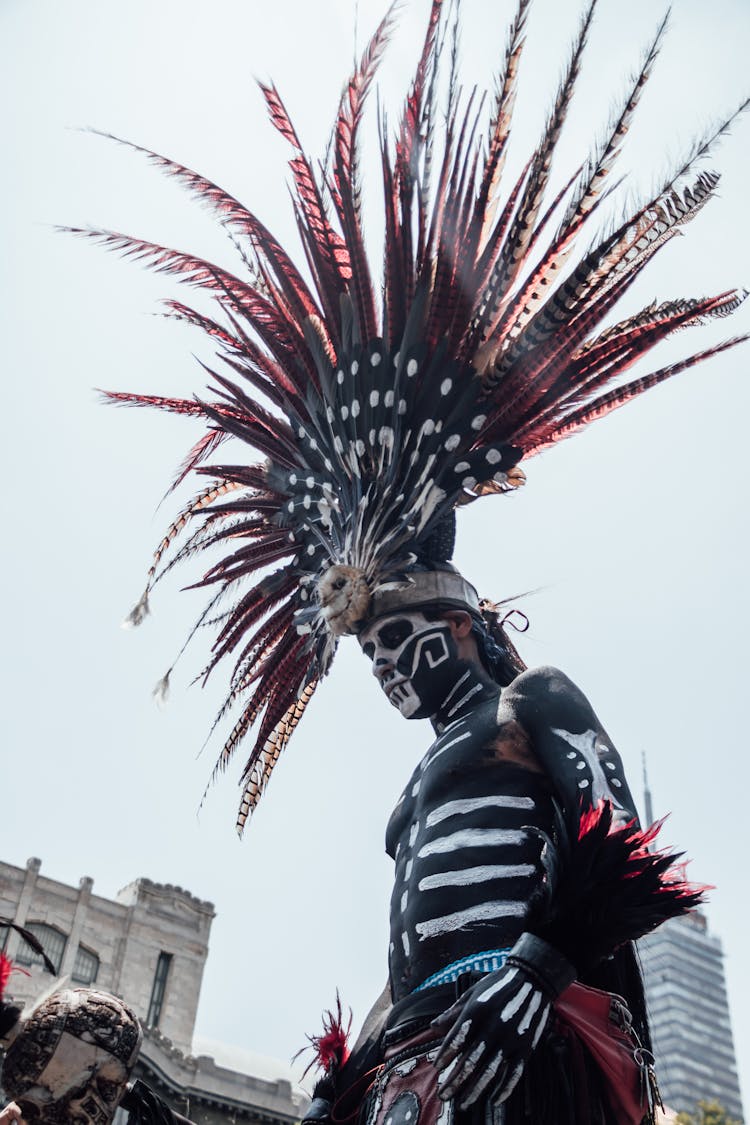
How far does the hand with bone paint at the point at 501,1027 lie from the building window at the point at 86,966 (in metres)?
33.9

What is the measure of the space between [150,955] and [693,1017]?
9827cm

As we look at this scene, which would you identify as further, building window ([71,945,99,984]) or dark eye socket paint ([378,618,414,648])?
building window ([71,945,99,984])

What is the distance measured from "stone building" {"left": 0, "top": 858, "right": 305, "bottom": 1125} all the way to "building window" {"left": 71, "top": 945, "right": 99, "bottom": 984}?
31mm

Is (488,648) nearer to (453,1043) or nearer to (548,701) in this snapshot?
(548,701)

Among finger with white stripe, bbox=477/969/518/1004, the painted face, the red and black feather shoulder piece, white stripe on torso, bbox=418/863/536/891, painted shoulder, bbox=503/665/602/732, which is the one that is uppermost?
the painted face

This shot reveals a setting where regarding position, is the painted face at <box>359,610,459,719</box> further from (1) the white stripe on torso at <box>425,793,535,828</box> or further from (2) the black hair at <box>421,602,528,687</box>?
(1) the white stripe on torso at <box>425,793,535,828</box>

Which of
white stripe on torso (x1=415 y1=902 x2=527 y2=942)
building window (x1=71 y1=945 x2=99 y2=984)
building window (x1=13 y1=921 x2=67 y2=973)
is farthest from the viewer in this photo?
building window (x1=71 y1=945 x2=99 y2=984)

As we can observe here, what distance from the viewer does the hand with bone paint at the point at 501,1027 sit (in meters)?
3.01

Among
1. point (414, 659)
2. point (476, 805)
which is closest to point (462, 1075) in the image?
point (476, 805)

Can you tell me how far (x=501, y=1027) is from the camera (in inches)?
118

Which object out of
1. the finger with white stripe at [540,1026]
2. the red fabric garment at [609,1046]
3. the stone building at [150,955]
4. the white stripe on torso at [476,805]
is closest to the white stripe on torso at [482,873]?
the white stripe on torso at [476,805]

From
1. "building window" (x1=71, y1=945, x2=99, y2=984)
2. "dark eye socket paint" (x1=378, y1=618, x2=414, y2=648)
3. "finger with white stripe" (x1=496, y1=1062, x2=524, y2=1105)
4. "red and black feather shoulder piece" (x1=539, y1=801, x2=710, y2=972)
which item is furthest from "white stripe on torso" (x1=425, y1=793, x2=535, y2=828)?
"building window" (x1=71, y1=945, x2=99, y2=984)

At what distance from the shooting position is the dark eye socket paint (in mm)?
4457

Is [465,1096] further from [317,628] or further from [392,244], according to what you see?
[392,244]
